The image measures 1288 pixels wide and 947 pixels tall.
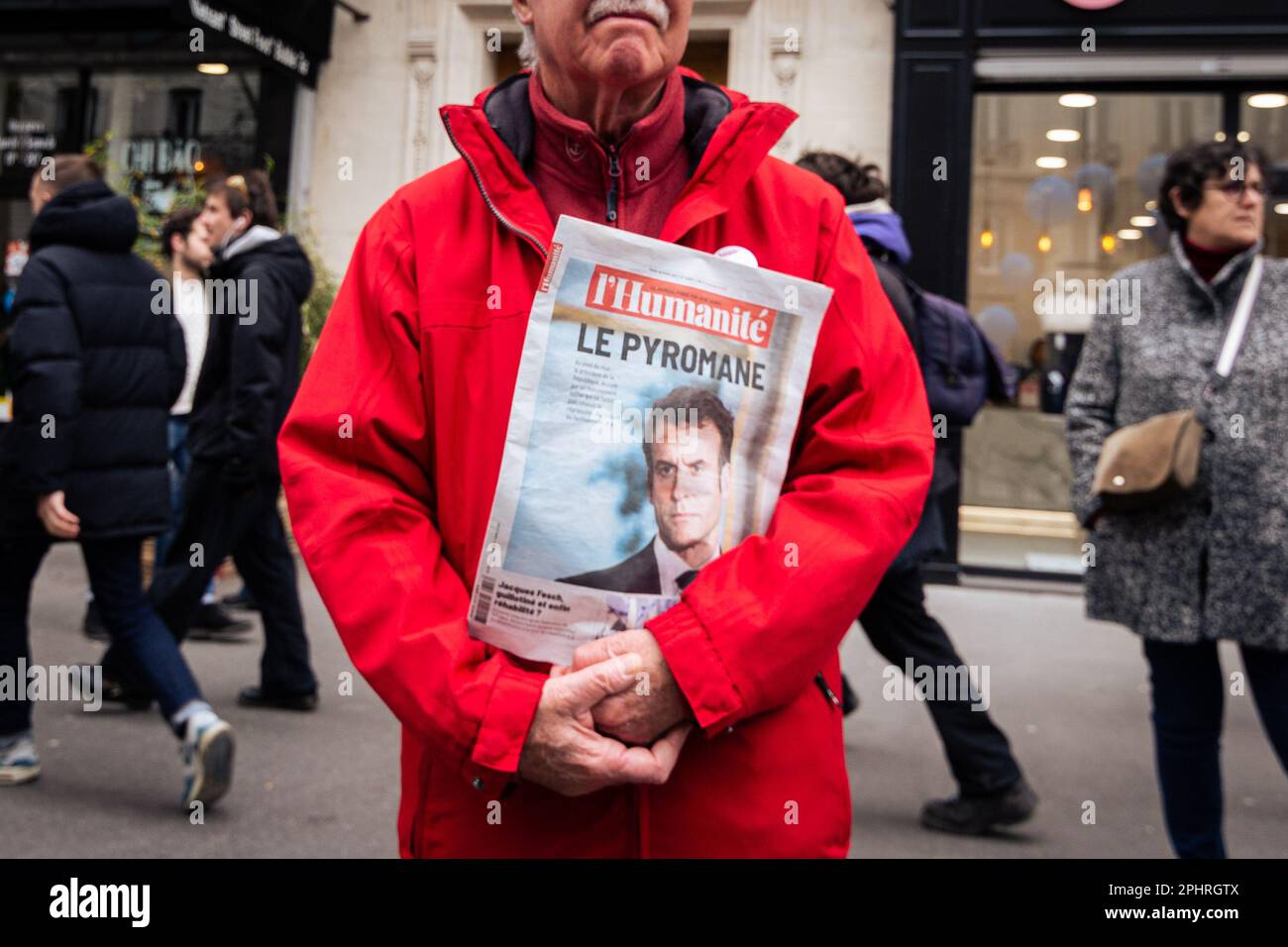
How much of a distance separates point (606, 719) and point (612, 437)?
377mm

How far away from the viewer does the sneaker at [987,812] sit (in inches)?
171

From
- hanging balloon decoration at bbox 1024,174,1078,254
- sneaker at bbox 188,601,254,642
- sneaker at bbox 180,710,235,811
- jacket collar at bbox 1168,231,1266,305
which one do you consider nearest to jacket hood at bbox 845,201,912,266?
jacket collar at bbox 1168,231,1266,305

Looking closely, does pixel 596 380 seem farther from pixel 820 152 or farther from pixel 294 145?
pixel 294 145

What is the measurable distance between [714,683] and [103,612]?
11.3ft

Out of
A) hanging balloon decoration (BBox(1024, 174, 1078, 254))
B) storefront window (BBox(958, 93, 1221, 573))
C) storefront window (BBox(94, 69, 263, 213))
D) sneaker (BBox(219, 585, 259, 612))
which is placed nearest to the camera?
sneaker (BBox(219, 585, 259, 612))

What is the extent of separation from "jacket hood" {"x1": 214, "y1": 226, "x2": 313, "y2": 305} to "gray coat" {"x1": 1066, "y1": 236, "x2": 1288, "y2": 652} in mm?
3450

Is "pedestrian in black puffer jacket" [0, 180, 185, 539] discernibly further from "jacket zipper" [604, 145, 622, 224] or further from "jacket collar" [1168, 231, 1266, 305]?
"jacket collar" [1168, 231, 1266, 305]

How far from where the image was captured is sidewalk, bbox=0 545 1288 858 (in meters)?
4.14

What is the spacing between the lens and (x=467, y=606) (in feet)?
5.93

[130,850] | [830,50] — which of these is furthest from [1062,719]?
[830,50]

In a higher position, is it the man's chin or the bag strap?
the man's chin

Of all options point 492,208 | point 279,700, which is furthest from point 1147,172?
point 492,208

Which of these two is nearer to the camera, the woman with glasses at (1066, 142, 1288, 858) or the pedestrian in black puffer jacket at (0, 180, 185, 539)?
the woman with glasses at (1066, 142, 1288, 858)

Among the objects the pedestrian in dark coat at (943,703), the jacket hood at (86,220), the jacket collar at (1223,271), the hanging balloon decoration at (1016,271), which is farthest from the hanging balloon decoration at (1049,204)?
the jacket hood at (86,220)
